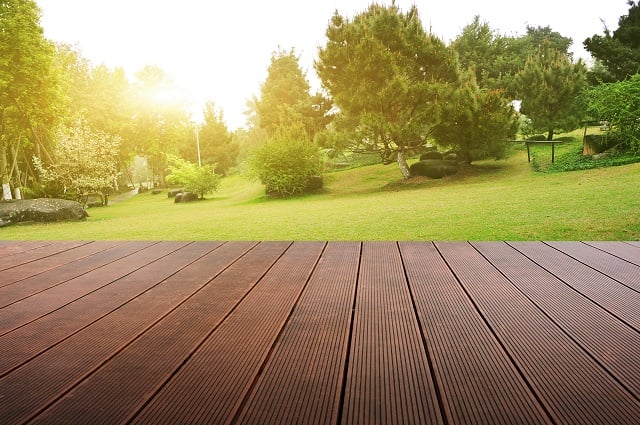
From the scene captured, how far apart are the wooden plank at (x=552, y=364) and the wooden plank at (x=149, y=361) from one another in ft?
2.92

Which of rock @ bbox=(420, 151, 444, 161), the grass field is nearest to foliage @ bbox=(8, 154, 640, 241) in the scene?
the grass field

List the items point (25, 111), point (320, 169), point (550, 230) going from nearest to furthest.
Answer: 1. point (550, 230)
2. point (25, 111)
3. point (320, 169)

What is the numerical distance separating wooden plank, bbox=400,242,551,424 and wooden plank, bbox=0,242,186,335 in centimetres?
142

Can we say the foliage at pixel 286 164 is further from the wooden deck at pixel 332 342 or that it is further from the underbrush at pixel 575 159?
the wooden deck at pixel 332 342

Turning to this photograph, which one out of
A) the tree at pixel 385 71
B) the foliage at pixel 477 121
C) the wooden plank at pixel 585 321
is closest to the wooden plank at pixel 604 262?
the wooden plank at pixel 585 321

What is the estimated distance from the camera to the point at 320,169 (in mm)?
14688

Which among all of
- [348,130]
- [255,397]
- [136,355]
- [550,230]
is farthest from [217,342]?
[348,130]

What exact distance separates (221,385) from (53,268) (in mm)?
1880

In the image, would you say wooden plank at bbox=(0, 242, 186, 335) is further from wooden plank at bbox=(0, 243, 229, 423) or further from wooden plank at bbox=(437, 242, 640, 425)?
wooden plank at bbox=(437, 242, 640, 425)

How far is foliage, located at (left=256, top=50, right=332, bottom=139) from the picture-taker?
25156 millimetres

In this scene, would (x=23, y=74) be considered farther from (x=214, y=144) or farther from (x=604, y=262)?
(x=214, y=144)

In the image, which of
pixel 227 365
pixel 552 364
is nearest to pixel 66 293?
pixel 227 365

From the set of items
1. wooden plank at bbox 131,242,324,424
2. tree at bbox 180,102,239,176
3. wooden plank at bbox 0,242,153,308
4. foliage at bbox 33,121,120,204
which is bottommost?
wooden plank at bbox 131,242,324,424

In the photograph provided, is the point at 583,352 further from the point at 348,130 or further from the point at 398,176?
the point at 398,176
